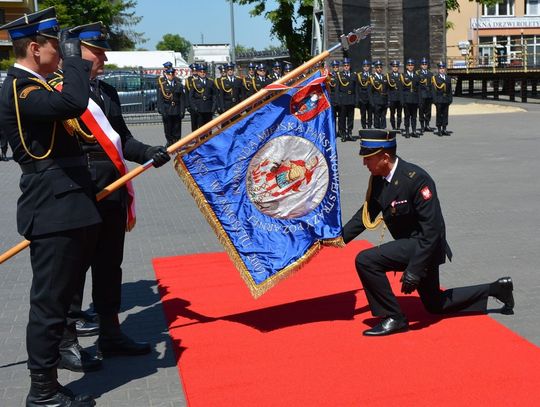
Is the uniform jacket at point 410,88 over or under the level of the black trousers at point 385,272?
over

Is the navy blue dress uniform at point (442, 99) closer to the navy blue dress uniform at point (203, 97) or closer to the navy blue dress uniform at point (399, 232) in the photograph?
the navy blue dress uniform at point (203, 97)

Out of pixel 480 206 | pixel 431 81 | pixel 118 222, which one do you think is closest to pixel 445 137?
pixel 431 81

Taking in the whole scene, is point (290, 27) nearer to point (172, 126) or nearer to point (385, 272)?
point (172, 126)

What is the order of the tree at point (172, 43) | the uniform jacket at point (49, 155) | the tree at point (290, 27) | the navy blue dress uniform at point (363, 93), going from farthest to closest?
the tree at point (172, 43), the tree at point (290, 27), the navy blue dress uniform at point (363, 93), the uniform jacket at point (49, 155)

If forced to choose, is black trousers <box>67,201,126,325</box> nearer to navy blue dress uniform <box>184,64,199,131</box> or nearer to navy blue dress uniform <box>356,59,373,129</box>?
navy blue dress uniform <box>184,64,199,131</box>

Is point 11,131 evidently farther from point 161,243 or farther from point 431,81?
point 431,81

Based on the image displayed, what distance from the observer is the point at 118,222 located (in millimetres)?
5203

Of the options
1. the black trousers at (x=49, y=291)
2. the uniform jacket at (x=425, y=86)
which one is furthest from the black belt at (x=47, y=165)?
the uniform jacket at (x=425, y=86)

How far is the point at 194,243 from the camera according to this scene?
8789 mm

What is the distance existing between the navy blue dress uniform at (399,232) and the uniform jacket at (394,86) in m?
15.7

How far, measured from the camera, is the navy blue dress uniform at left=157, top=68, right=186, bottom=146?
20422mm

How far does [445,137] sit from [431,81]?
1721 mm

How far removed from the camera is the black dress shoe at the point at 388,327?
5.41 meters

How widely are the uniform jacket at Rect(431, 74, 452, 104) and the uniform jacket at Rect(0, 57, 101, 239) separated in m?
17.2
